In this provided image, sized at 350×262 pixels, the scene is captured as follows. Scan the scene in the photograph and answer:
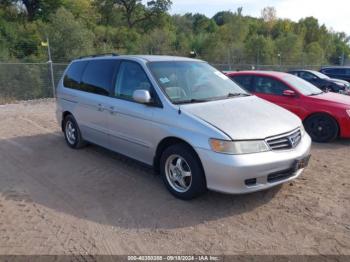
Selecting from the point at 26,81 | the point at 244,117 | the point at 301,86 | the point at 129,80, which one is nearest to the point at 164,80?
the point at 129,80

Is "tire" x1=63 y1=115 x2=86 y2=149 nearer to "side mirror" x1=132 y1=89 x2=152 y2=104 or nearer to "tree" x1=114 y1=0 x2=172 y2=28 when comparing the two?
"side mirror" x1=132 y1=89 x2=152 y2=104

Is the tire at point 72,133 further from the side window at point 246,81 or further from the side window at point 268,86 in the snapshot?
the side window at point 268,86

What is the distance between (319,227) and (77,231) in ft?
8.64

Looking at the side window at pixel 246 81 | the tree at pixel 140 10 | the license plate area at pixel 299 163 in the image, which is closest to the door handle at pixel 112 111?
the license plate area at pixel 299 163

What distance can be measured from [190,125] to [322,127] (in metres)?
4.48

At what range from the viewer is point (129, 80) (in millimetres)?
5043

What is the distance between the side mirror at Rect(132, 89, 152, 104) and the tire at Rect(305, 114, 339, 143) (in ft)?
14.9

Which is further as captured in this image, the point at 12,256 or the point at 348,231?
the point at 348,231

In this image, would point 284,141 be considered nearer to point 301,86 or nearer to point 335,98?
point 335,98

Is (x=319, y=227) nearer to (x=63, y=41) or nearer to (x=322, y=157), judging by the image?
(x=322, y=157)

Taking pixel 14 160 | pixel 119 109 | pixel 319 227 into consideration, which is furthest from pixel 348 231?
pixel 14 160

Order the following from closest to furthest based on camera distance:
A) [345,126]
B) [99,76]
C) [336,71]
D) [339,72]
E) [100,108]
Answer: [100,108]
[99,76]
[345,126]
[339,72]
[336,71]

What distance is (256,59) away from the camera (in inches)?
1566

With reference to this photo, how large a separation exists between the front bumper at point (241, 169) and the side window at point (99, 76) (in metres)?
2.27
